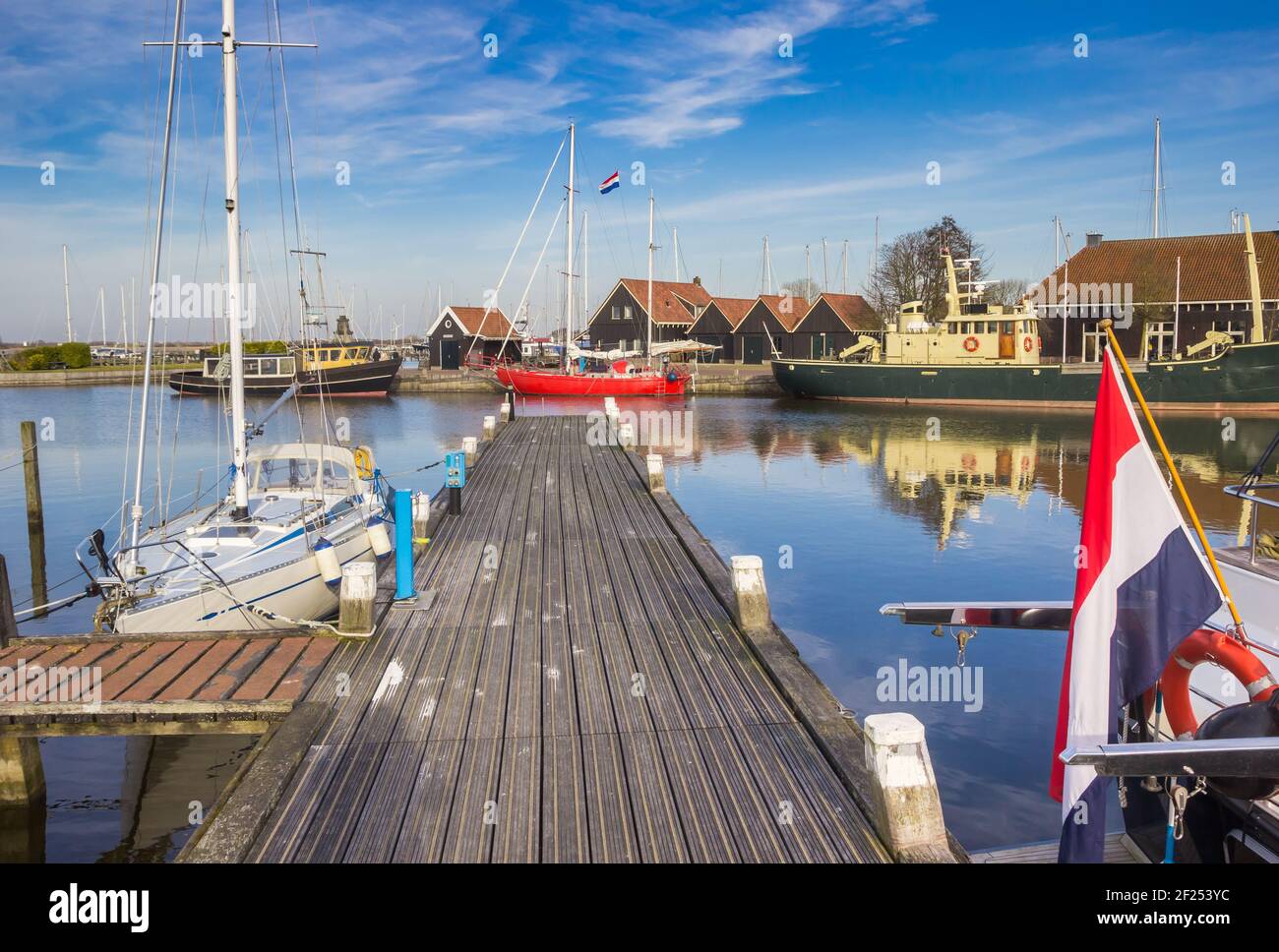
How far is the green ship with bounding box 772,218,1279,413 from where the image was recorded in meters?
47.2

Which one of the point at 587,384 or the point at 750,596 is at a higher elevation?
the point at 587,384

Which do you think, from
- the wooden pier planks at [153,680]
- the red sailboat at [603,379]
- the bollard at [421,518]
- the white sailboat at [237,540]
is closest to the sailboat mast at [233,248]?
the white sailboat at [237,540]

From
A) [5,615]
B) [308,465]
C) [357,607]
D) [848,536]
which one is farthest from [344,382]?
[357,607]

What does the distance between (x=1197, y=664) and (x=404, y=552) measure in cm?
799

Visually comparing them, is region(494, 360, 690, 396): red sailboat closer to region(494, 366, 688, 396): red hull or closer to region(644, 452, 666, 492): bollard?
region(494, 366, 688, 396): red hull

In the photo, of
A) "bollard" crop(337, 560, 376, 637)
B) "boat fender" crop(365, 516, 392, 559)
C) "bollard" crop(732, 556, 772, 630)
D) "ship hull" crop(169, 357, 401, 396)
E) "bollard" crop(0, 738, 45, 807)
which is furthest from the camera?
"ship hull" crop(169, 357, 401, 396)

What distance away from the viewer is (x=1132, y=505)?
5367 mm

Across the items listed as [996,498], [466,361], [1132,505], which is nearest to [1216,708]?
[1132,505]

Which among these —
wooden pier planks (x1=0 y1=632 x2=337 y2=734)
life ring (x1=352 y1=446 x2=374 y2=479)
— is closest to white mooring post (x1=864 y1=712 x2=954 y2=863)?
wooden pier planks (x1=0 y1=632 x2=337 y2=734)

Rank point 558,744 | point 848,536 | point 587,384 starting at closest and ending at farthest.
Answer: point 558,744
point 848,536
point 587,384

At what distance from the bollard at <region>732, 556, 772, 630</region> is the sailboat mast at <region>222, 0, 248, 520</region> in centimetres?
796

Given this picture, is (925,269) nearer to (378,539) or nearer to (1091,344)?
(1091,344)

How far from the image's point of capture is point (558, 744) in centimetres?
688
